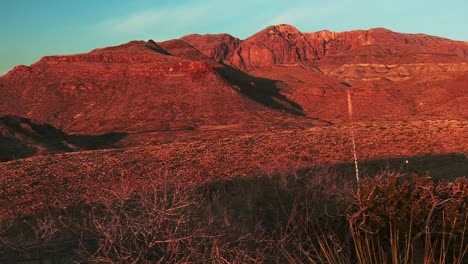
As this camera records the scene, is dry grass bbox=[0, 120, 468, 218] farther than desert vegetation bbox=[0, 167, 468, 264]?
Yes

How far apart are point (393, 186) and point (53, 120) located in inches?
2283

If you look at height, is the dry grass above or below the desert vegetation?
below

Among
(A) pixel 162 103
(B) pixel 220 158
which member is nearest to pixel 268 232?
(B) pixel 220 158

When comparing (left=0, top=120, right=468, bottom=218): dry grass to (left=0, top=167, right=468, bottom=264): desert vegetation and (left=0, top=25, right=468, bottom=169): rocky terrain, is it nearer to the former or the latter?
(left=0, top=167, right=468, bottom=264): desert vegetation

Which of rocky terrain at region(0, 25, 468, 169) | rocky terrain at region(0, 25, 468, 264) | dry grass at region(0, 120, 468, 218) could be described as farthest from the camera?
rocky terrain at region(0, 25, 468, 169)

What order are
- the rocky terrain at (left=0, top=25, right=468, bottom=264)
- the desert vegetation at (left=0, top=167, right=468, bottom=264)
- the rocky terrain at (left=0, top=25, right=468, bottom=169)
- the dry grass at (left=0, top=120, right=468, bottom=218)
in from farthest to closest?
1. the rocky terrain at (left=0, top=25, right=468, bottom=169)
2. the dry grass at (left=0, top=120, right=468, bottom=218)
3. the rocky terrain at (left=0, top=25, right=468, bottom=264)
4. the desert vegetation at (left=0, top=167, right=468, bottom=264)

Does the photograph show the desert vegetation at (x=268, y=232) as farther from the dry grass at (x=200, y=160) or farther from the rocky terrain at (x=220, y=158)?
the dry grass at (x=200, y=160)

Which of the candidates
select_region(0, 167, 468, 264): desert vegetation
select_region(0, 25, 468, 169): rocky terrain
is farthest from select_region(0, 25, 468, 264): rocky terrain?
select_region(0, 25, 468, 169): rocky terrain

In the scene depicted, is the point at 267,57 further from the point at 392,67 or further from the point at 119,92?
the point at 119,92

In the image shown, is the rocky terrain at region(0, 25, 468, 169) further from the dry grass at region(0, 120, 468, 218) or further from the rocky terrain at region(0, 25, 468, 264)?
the dry grass at region(0, 120, 468, 218)

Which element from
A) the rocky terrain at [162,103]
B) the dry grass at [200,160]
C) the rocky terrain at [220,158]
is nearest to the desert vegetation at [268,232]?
the rocky terrain at [220,158]

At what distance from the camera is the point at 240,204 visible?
34.9ft

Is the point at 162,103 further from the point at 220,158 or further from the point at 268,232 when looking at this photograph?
the point at 268,232

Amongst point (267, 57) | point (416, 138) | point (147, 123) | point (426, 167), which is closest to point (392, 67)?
point (267, 57)
